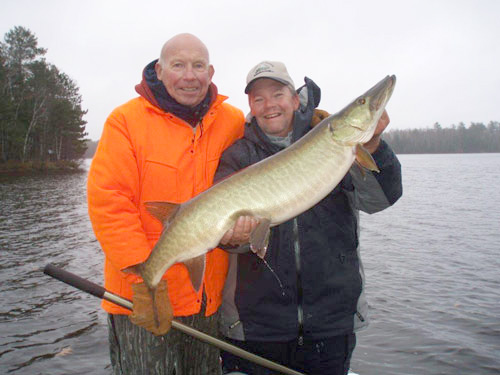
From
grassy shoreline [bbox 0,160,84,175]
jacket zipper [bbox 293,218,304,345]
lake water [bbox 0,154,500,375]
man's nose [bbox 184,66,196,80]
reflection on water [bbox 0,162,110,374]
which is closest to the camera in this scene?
jacket zipper [bbox 293,218,304,345]

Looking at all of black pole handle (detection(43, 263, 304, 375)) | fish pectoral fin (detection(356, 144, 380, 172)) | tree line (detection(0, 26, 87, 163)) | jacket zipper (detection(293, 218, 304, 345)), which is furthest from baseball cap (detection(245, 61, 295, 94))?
tree line (detection(0, 26, 87, 163))

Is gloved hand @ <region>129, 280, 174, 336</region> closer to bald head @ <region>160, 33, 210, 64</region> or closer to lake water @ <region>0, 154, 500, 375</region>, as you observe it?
bald head @ <region>160, 33, 210, 64</region>

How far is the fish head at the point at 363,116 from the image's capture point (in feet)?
8.74

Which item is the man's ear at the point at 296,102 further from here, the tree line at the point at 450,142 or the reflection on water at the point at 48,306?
the tree line at the point at 450,142

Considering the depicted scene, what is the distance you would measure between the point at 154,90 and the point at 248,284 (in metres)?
1.61

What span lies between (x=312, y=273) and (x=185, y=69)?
1.74 m

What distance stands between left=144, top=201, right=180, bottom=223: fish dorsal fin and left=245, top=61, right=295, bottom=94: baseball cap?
46.2 inches

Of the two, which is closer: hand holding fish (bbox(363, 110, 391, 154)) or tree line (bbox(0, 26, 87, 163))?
hand holding fish (bbox(363, 110, 391, 154))

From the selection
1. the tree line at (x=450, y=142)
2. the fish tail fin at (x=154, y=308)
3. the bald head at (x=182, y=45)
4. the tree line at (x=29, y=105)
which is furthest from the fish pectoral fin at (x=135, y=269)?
the tree line at (x=450, y=142)

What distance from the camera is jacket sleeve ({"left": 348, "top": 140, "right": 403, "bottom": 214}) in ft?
9.05

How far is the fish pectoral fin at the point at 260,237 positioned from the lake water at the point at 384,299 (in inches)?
148

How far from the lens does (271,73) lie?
120 inches

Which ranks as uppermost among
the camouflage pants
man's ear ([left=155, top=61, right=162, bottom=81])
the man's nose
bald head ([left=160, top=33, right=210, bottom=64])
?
bald head ([left=160, top=33, right=210, bottom=64])

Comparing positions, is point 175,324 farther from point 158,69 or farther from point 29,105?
point 29,105
